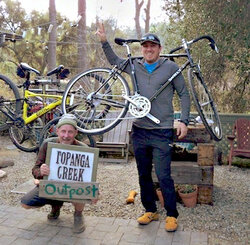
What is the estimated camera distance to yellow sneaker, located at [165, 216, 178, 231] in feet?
10.5

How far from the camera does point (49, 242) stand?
299 cm

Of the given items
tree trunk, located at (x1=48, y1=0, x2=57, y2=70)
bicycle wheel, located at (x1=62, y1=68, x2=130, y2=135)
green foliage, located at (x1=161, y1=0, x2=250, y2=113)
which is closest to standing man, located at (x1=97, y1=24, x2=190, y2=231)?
bicycle wheel, located at (x1=62, y1=68, x2=130, y2=135)

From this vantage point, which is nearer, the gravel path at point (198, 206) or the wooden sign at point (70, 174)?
the wooden sign at point (70, 174)

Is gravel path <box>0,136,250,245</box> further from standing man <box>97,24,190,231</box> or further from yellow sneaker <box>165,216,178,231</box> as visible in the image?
standing man <box>97,24,190,231</box>

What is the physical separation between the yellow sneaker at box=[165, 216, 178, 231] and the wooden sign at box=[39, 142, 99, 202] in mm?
846

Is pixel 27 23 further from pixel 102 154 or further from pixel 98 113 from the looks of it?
pixel 98 113

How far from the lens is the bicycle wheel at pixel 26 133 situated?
538 centimetres

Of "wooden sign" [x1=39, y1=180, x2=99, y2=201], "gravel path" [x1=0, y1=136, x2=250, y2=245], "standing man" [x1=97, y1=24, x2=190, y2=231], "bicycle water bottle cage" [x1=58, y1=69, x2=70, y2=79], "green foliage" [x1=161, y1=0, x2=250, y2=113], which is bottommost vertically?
"gravel path" [x1=0, y1=136, x2=250, y2=245]

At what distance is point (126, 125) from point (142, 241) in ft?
13.8

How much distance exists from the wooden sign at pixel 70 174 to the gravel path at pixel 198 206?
940 mm

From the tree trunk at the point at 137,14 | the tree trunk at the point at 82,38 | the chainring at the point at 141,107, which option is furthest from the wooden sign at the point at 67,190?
the tree trunk at the point at 137,14

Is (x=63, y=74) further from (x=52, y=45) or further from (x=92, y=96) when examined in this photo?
(x=52, y=45)

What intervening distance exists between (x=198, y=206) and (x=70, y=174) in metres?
1.77

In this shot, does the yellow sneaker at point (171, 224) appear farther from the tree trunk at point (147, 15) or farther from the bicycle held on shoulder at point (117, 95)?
the tree trunk at point (147, 15)
